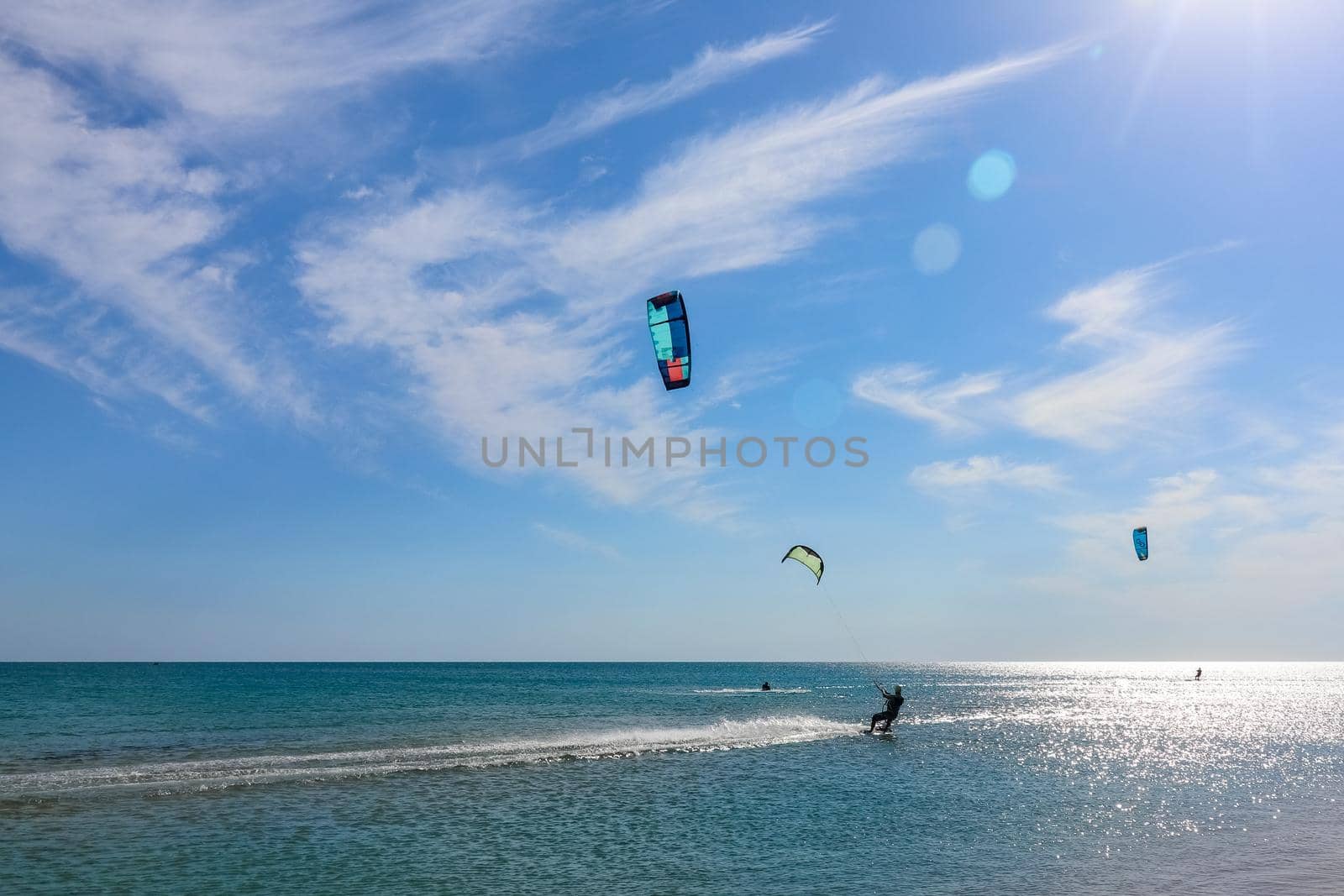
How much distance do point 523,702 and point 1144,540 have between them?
34836 mm

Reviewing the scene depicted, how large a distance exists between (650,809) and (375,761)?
30.4 ft

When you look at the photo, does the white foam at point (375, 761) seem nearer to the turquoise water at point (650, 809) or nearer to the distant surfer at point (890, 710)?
the turquoise water at point (650, 809)

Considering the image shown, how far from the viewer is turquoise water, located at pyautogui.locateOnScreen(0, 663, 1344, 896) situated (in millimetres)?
11992

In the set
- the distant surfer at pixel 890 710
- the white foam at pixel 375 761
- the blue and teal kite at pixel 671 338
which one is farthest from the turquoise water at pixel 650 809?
the blue and teal kite at pixel 671 338

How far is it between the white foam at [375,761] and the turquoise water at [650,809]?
0.42 ft

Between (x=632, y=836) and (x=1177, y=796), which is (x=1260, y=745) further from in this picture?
(x=632, y=836)

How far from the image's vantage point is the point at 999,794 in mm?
19172

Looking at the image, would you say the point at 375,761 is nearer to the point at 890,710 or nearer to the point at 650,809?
the point at 650,809

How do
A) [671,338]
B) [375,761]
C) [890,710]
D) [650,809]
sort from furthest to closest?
[890,710]
[375,761]
[671,338]
[650,809]

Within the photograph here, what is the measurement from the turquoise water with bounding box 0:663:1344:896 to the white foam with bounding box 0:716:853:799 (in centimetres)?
13

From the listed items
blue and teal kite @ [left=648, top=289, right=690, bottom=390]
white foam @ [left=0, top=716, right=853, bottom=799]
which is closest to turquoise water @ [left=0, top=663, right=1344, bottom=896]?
white foam @ [left=0, top=716, right=853, bottom=799]

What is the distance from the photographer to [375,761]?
22125 mm

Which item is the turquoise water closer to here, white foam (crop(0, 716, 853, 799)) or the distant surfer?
white foam (crop(0, 716, 853, 799))

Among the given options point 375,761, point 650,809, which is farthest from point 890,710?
point 375,761
